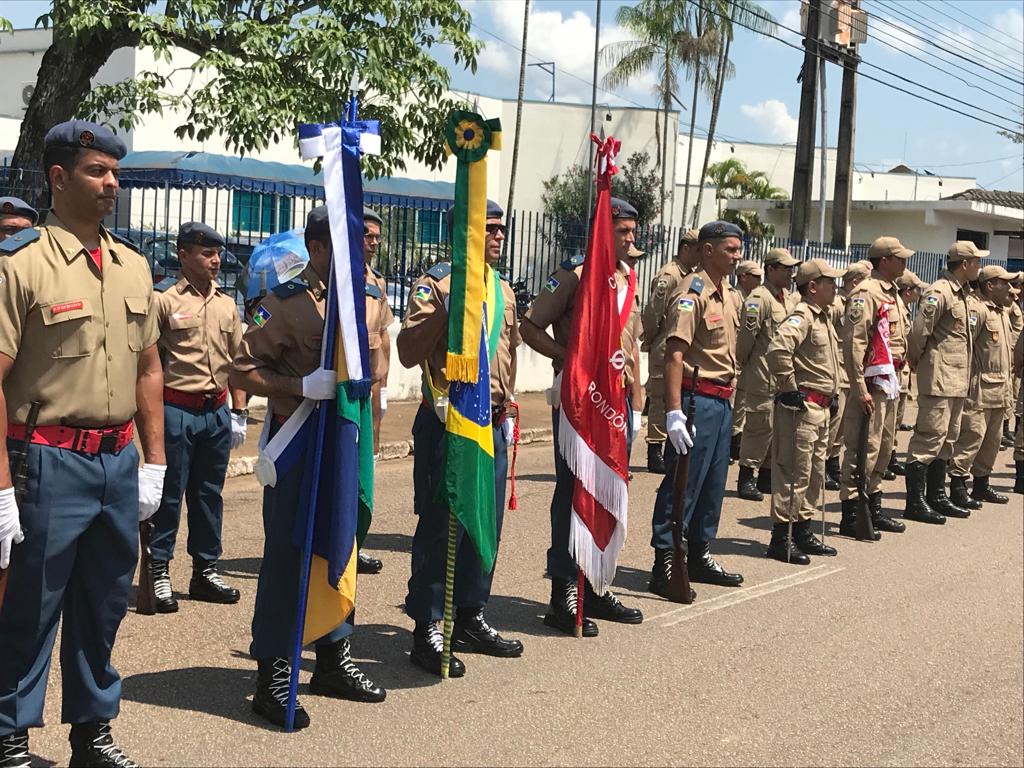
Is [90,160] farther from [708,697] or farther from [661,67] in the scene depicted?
[661,67]

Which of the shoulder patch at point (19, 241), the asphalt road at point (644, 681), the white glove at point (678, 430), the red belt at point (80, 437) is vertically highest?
the shoulder patch at point (19, 241)

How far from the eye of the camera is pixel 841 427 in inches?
416

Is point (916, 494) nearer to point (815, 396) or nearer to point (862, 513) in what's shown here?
point (862, 513)

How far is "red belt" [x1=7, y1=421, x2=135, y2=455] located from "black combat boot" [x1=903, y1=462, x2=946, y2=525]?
806cm

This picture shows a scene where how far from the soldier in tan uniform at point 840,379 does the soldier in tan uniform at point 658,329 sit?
134cm

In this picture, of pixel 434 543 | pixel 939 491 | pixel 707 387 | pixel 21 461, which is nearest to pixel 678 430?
pixel 707 387

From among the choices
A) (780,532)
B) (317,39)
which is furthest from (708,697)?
(317,39)

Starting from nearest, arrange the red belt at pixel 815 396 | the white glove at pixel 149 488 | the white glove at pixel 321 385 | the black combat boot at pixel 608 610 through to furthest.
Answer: the white glove at pixel 149 488, the white glove at pixel 321 385, the black combat boot at pixel 608 610, the red belt at pixel 815 396

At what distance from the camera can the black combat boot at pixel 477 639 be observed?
6020 mm

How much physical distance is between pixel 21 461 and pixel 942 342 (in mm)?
8756

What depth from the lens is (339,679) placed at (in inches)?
206

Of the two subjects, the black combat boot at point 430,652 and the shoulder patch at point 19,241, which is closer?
the shoulder patch at point 19,241

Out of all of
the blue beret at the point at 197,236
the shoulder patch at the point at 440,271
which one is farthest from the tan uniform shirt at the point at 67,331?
the blue beret at the point at 197,236

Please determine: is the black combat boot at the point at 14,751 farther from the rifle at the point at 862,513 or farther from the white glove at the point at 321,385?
the rifle at the point at 862,513
